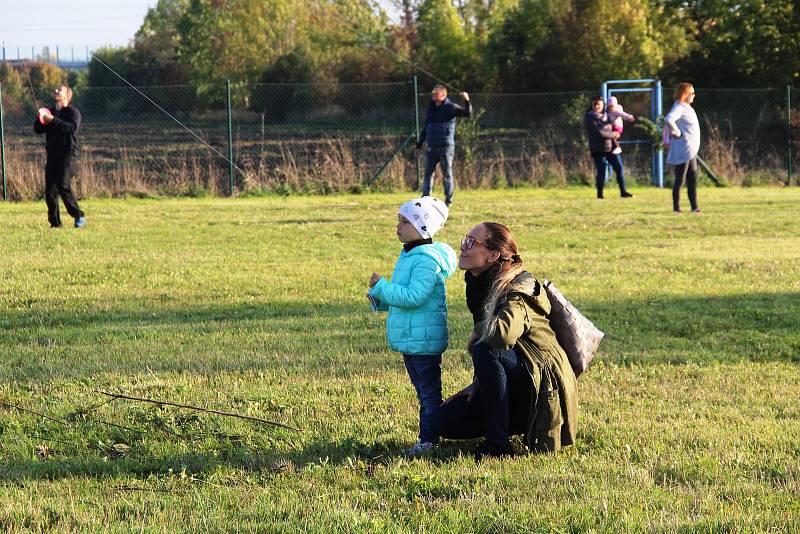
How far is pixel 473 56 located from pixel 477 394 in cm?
3535

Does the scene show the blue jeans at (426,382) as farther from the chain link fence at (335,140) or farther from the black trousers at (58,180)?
the chain link fence at (335,140)

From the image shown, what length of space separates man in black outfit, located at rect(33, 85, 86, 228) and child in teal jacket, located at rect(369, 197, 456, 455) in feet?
32.4

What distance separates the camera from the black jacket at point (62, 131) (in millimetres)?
14008

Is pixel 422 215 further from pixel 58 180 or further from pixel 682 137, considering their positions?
pixel 682 137

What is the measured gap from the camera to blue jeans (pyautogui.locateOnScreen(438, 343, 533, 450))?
4.93 metres

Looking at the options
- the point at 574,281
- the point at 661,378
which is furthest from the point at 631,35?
the point at 661,378

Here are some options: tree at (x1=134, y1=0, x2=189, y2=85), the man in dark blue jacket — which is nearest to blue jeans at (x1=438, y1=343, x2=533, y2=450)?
the man in dark blue jacket

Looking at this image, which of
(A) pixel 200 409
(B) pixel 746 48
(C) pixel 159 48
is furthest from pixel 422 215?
(C) pixel 159 48

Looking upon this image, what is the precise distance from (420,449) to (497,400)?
44 centimetres

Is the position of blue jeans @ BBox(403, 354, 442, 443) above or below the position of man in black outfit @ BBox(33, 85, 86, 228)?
below

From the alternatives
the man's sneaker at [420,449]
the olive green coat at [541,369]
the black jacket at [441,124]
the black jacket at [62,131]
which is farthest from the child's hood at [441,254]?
the black jacket at [441,124]

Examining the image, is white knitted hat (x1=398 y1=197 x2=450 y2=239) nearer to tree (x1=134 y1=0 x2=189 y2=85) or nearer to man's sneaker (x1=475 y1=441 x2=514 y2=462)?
man's sneaker (x1=475 y1=441 x2=514 y2=462)

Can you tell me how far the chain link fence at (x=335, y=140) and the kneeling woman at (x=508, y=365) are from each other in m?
13.9

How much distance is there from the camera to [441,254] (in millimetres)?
5270
